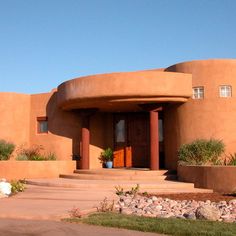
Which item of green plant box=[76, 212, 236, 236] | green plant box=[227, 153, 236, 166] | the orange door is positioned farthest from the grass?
the orange door

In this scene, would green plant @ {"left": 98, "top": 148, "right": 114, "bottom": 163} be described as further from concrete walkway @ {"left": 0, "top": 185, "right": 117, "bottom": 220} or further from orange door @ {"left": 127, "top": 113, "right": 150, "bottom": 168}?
concrete walkway @ {"left": 0, "top": 185, "right": 117, "bottom": 220}

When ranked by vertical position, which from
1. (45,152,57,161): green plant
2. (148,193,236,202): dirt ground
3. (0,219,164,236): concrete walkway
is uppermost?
(45,152,57,161): green plant

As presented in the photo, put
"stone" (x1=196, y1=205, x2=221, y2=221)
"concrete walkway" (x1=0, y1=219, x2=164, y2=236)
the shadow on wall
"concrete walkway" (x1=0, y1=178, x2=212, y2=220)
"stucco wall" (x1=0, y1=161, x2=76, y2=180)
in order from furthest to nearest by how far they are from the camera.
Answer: the shadow on wall, "stucco wall" (x1=0, y1=161, x2=76, y2=180), "concrete walkway" (x1=0, y1=178, x2=212, y2=220), "stone" (x1=196, y1=205, x2=221, y2=221), "concrete walkway" (x1=0, y1=219, x2=164, y2=236)

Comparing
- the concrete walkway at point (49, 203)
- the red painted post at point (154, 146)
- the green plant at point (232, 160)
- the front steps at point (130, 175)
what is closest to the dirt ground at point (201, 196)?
the concrete walkway at point (49, 203)

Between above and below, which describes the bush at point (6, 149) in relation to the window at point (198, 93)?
below

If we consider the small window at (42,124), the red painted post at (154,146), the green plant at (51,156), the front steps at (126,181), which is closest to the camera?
the front steps at (126,181)

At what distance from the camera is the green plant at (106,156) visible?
809 inches

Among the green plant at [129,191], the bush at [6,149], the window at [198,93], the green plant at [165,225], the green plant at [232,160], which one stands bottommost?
the green plant at [165,225]

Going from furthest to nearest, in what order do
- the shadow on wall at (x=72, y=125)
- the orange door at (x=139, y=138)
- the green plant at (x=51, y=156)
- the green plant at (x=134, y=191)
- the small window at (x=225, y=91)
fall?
the shadow on wall at (x=72, y=125) < the orange door at (x=139, y=138) < the green plant at (x=51, y=156) < the small window at (x=225, y=91) < the green plant at (x=134, y=191)

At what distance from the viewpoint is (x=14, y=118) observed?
2119cm

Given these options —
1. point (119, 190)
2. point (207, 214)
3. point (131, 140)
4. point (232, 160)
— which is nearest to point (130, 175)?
point (119, 190)

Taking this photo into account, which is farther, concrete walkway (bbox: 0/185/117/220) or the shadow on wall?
the shadow on wall

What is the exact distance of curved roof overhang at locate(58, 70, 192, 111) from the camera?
53.2ft

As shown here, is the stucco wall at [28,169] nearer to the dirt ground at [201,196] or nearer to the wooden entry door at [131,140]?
the wooden entry door at [131,140]
